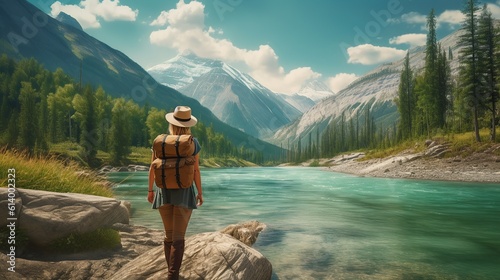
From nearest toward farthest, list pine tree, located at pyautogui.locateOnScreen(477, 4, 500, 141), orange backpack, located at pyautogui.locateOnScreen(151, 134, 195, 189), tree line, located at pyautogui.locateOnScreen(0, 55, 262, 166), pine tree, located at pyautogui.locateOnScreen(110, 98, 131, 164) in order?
1. orange backpack, located at pyautogui.locateOnScreen(151, 134, 195, 189)
2. pine tree, located at pyautogui.locateOnScreen(477, 4, 500, 141)
3. tree line, located at pyautogui.locateOnScreen(0, 55, 262, 166)
4. pine tree, located at pyautogui.locateOnScreen(110, 98, 131, 164)

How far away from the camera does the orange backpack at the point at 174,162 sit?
19.8ft

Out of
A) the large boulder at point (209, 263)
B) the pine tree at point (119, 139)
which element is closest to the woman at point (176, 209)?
the large boulder at point (209, 263)

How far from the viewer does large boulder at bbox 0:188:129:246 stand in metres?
8.06

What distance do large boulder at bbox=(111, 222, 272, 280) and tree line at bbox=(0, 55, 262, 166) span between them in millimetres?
41254

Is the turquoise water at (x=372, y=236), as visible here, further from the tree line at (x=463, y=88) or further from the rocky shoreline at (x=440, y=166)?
the tree line at (x=463, y=88)

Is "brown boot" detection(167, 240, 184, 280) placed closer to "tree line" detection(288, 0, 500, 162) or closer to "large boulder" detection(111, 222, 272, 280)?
Answer: "large boulder" detection(111, 222, 272, 280)

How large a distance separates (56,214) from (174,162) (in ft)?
14.6

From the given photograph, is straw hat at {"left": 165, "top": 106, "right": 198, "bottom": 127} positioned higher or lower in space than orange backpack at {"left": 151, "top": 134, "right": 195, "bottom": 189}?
higher

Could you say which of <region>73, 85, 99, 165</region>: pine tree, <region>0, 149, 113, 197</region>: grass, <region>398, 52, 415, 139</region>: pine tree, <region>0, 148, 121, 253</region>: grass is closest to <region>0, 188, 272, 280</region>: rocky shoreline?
<region>0, 148, 121, 253</region>: grass

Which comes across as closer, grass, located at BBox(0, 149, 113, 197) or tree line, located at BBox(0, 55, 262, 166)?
grass, located at BBox(0, 149, 113, 197)

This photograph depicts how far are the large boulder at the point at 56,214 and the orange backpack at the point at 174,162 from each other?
394cm

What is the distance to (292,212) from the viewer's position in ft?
71.3

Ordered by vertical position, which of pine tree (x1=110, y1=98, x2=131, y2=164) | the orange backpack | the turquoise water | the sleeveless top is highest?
pine tree (x1=110, y1=98, x2=131, y2=164)

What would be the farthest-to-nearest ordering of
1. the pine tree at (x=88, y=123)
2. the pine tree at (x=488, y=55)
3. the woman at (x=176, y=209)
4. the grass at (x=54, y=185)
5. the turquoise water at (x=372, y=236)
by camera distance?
the pine tree at (x=88, y=123) → the pine tree at (x=488, y=55) → the turquoise water at (x=372, y=236) → the grass at (x=54, y=185) → the woman at (x=176, y=209)
